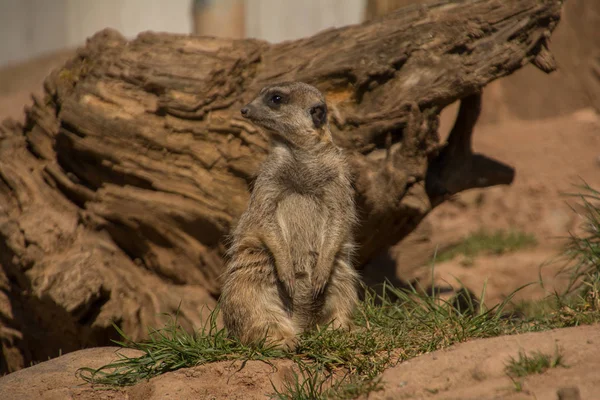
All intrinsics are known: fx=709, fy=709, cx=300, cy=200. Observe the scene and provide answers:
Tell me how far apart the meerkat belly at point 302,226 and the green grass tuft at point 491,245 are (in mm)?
2795

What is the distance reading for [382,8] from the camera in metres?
7.49

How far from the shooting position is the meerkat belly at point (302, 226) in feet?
11.2

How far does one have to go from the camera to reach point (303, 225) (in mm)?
3422

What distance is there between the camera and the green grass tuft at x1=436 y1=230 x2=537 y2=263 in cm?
598

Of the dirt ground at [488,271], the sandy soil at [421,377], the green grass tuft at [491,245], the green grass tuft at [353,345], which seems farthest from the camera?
the green grass tuft at [491,245]

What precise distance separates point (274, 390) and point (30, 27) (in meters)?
10.2

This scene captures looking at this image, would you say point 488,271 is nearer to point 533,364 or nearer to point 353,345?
point 353,345

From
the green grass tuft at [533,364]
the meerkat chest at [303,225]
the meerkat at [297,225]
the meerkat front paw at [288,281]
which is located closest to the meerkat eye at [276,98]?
the meerkat at [297,225]

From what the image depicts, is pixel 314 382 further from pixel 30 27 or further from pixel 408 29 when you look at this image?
pixel 30 27

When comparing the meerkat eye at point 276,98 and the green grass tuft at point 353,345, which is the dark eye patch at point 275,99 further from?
the green grass tuft at point 353,345

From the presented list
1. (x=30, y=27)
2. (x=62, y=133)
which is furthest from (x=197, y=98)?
(x=30, y=27)

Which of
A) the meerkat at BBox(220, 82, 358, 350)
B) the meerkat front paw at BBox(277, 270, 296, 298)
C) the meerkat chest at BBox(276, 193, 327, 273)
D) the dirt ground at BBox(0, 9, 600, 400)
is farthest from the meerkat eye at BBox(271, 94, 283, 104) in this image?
the dirt ground at BBox(0, 9, 600, 400)

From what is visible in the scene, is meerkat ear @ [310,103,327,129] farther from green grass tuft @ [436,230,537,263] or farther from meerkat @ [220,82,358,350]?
green grass tuft @ [436,230,537,263]

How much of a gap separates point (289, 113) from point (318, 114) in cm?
14
